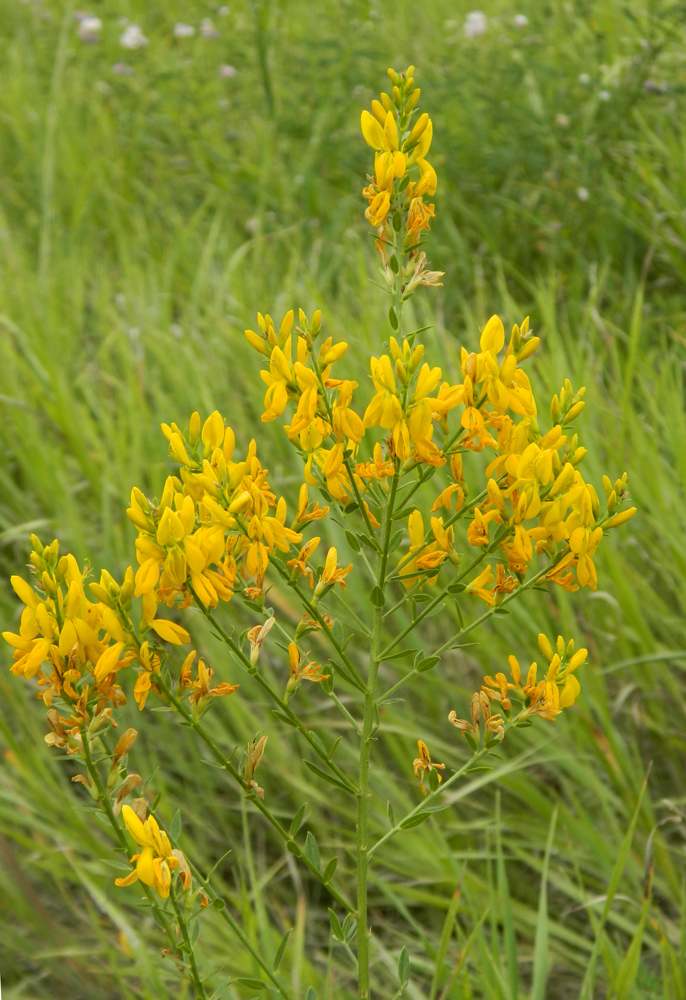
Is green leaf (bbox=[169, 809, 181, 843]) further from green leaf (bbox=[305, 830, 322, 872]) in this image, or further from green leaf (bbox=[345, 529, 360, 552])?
green leaf (bbox=[345, 529, 360, 552])

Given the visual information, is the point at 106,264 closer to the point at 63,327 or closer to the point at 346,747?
the point at 63,327

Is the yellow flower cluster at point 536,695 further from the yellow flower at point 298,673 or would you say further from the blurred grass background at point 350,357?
the blurred grass background at point 350,357

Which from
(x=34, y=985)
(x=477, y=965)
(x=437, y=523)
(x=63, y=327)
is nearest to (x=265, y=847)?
(x=34, y=985)

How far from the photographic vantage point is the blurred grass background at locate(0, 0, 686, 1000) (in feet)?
4.62

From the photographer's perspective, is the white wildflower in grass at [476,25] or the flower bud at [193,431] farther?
the white wildflower in grass at [476,25]

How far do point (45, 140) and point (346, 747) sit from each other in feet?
7.63

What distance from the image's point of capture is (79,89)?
3480mm

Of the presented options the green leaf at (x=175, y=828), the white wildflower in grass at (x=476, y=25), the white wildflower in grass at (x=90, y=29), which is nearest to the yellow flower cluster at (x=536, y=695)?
the green leaf at (x=175, y=828)

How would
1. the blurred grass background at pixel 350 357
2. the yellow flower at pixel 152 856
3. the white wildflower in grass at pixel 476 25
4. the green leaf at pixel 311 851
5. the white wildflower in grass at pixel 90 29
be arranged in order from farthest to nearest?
1. the white wildflower in grass at pixel 90 29
2. the white wildflower in grass at pixel 476 25
3. the blurred grass background at pixel 350 357
4. the green leaf at pixel 311 851
5. the yellow flower at pixel 152 856

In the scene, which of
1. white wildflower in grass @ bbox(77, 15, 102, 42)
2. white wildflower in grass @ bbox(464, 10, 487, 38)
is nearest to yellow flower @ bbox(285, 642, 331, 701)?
white wildflower in grass @ bbox(464, 10, 487, 38)

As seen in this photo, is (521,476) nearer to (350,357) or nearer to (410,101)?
(410,101)

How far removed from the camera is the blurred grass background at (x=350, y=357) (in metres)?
1.41

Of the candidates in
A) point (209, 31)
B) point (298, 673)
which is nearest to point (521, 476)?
point (298, 673)

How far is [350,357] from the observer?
1955 millimetres
